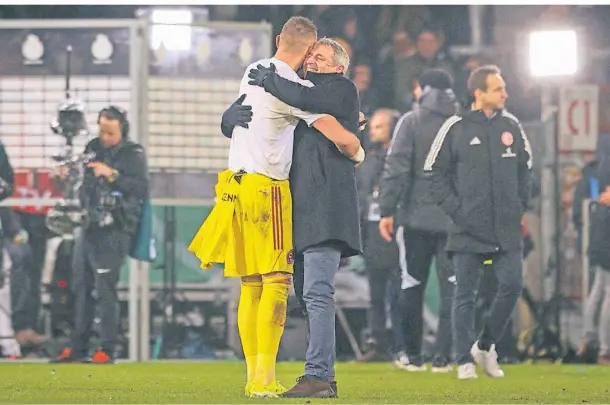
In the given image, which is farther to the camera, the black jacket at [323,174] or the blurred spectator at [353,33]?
the blurred spectator at [353,33]

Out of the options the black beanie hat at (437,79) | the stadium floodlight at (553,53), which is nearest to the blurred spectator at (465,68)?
the stadium floodlight at (553,53)

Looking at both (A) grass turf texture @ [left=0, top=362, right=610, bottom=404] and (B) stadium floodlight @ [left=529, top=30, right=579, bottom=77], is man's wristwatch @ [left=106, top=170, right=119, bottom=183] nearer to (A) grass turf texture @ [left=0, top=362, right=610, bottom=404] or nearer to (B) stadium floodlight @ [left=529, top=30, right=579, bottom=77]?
(A) grass turf texture @ [left=0, top=362, right=610, bottom=404]

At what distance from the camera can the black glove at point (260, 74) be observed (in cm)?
625

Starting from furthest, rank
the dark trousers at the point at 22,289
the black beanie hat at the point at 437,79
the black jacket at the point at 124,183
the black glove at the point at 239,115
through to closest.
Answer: the dark trousers at the point at 22,289
the black jacket at the point at 124,183
the black beanie hat at the point at 437,79
the black glove at the point at 239,115

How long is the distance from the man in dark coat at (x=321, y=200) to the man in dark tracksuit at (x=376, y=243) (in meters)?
3.37

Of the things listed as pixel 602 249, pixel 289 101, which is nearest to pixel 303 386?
pixel 289 101

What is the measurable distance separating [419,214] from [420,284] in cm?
41

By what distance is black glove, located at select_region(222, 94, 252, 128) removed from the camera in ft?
20.7

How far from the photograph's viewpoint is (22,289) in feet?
32.3

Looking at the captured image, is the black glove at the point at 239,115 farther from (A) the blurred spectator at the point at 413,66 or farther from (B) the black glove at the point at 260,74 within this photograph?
(A) the blurred spectator at the point at 413,66

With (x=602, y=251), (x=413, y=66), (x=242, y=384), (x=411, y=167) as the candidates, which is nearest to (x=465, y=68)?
(x=413, y=66)

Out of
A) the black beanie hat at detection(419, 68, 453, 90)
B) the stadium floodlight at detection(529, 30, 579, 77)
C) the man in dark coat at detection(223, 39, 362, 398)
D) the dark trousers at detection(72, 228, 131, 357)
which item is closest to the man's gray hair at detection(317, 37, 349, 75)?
the man in dark coat at detection(223, 39, 362, 398)

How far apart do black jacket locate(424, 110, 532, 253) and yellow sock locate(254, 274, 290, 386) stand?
6.98ft

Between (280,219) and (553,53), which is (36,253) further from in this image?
(280,219)
